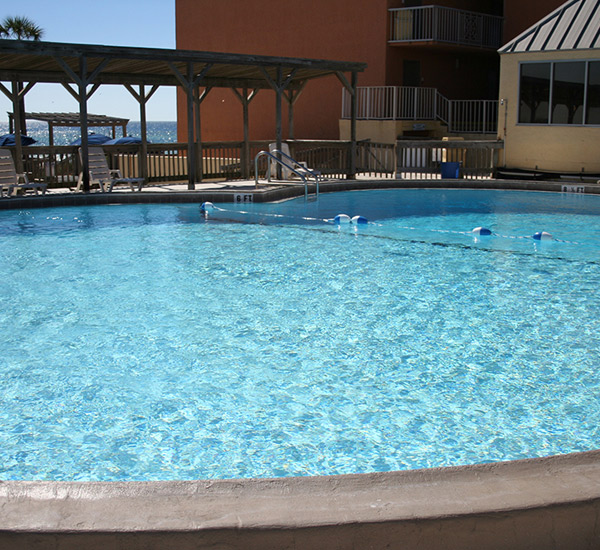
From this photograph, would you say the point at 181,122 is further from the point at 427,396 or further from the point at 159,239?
the point at 427,396

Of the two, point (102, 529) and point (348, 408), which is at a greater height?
point (102, 529)

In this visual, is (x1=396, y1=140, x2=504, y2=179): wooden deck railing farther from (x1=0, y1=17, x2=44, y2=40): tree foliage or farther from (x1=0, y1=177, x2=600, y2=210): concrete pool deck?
(x1=0, y1=17, x2=44, y2=40): tree foliage

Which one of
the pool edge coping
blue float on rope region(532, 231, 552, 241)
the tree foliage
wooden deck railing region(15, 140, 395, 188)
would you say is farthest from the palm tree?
the pool edge coping

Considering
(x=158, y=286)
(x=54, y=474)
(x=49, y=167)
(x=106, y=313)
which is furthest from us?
(x=49, y=167)

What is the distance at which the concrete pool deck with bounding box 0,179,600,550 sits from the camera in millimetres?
2268

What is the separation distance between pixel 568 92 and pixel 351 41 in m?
9.43

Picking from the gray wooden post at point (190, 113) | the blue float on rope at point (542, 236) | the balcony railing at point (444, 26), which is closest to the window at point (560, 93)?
the balcony railing at point (444, 26)

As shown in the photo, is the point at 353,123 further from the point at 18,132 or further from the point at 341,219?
the point at 18,132

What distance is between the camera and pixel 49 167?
1689cm

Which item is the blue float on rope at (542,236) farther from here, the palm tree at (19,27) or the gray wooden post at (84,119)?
the palm tree at (19,27)

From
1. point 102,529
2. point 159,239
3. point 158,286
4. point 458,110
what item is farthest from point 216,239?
point 458,110

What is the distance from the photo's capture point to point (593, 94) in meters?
18.8

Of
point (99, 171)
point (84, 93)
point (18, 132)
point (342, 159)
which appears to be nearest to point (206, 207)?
point (99, 171)

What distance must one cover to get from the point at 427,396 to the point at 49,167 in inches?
546
